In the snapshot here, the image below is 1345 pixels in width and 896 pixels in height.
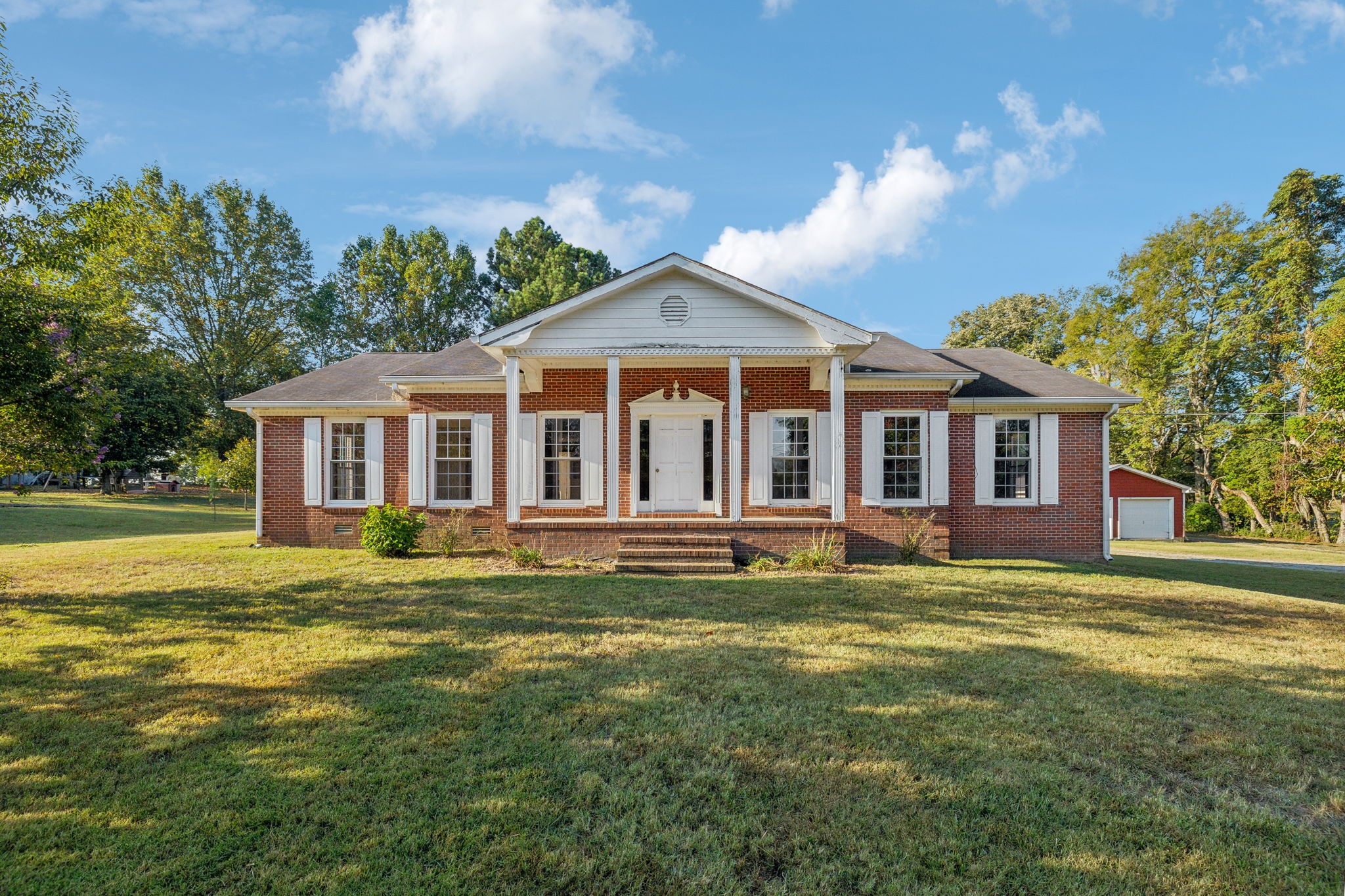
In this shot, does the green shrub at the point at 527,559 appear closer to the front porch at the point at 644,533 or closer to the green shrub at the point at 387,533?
the front porch at the point at 644,533

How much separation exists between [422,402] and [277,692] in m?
9.27

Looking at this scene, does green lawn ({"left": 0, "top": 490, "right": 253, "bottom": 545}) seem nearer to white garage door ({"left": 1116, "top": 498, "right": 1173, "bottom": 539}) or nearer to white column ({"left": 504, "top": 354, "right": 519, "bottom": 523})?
white column ({"left": 504, "top": 354, "right": 519, "bottom": 523})

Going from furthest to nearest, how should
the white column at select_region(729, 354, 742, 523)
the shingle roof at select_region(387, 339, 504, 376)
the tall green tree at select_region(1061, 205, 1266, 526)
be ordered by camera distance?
the tall green tree at select_region(1061, 205, 1266, 526)
the shingle roof at select_region(387, 339, 504, 376)
the white column at select_region(729, 354, 742, 523)


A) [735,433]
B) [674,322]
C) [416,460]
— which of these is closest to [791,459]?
[735,433]

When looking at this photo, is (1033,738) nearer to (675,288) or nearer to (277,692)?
(277,692)

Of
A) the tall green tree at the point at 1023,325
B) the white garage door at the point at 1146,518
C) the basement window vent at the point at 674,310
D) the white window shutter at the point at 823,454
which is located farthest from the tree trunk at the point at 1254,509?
the basement window vent at the point at 674,310

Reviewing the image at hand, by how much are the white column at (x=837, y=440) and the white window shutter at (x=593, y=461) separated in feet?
15.7

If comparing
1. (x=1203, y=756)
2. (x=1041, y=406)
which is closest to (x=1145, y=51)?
(x=1041, y=406)

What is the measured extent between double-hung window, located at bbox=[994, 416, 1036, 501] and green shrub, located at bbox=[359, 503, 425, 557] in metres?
12.0

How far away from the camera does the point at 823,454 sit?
12.2 meters

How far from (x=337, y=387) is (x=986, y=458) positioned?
14.7 m

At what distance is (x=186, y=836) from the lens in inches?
107

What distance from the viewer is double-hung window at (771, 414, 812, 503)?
1240 centimetres

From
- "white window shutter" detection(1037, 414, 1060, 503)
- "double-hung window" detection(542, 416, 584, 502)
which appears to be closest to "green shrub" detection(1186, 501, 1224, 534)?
"white window shutter" detection(1037, 414, 1060, 503)
